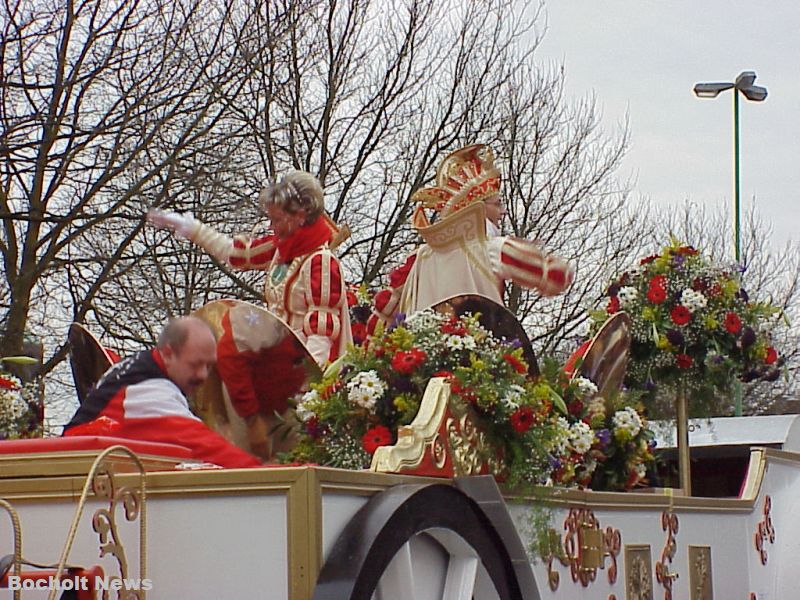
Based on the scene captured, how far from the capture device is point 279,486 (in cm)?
323

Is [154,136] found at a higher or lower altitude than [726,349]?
higher

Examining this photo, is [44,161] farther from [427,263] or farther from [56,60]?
[427,263]

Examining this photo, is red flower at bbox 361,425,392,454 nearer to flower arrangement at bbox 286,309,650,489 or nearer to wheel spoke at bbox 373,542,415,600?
flower arrangement at bbox 286,309,650,489

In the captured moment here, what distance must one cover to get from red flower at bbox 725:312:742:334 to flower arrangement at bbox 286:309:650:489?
97.1 inches

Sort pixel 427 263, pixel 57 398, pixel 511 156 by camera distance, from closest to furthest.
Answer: pixel 427 263 → pixel 57 398 → pixel 511 156

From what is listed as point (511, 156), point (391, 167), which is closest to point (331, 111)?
point (391, 167)

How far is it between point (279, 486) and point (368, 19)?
12948 mm

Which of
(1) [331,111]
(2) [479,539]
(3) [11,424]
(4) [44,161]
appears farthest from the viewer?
(1) [331,111]

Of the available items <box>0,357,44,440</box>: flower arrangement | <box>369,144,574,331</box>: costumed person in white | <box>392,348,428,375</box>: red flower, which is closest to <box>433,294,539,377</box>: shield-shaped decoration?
<box>392,348,428,375</box>: red flower

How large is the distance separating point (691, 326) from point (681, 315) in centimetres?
8

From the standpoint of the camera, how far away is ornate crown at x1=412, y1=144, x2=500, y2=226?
603 cm

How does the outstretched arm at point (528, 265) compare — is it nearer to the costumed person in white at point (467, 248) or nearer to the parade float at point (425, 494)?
the costumed person in white at point (467, 248)

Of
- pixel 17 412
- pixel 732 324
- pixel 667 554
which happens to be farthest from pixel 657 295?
pixel 17 412

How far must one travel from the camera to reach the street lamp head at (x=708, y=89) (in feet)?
51.2
